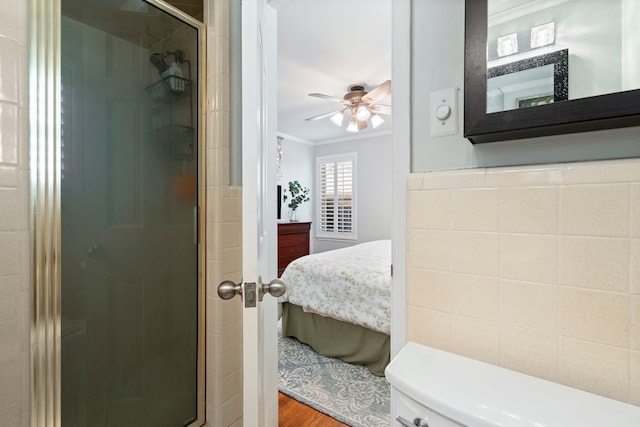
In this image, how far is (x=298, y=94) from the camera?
3.34 m

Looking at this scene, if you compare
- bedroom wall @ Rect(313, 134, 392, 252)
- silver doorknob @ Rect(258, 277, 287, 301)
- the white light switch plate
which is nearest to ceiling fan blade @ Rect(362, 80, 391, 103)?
the white light switch plate

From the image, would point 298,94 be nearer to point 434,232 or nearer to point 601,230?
point 434,232

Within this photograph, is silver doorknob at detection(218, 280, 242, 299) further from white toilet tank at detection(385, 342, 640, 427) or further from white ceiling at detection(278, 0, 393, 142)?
→ white ceiling at detection(278, 0, 393, 142)

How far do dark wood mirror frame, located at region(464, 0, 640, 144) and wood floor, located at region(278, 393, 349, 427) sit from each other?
1621 millimetres

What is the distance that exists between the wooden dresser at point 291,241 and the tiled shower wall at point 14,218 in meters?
3.29

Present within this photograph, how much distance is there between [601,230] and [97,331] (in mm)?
1600

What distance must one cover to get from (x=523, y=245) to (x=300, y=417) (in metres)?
1.54

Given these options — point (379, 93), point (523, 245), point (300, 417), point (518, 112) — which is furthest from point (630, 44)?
point (379, 93)

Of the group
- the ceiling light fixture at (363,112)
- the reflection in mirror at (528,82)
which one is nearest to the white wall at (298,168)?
the ceiling light fixture at (363,112)

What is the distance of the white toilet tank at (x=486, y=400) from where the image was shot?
547 mm

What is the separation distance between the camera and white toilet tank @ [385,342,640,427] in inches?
21.5

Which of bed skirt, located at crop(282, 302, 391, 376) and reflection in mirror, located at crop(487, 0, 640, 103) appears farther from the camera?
bed skirt, located at crop(282, 302, 391, 376)

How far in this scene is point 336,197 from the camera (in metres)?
5.38

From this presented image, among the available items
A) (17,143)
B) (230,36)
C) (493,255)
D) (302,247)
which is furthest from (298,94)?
(493,255)
